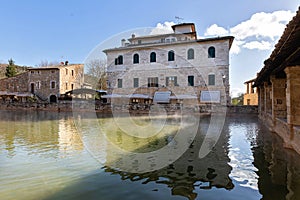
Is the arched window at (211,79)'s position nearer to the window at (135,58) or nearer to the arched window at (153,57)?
the arched window at (153,57)

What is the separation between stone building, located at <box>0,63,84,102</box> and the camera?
33500mm

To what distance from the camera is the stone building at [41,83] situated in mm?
33500

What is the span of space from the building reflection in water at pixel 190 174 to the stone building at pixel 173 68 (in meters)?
18.2

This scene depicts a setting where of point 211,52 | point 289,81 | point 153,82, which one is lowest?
point 289,81

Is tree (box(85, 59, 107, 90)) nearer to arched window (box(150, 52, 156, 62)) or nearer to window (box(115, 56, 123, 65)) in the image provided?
window (box(115, 56, 123, 65))

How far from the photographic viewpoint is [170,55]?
26.8 metres

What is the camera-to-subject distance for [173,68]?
86.5 ft

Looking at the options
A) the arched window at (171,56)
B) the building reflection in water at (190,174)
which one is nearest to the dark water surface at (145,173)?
the building reflection in water at (190,174)

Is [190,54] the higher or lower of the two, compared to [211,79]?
higher

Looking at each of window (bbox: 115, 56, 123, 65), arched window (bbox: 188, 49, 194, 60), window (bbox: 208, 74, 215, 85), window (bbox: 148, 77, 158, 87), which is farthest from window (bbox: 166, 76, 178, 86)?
window (bbox: 115, 56, 123, 65)

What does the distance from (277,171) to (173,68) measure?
72.6 feet

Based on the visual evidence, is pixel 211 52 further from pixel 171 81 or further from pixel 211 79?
pixel 171 81

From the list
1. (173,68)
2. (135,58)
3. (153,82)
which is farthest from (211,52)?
(135,58)

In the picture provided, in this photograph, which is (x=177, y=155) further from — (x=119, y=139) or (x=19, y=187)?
(x=19, y=187)
